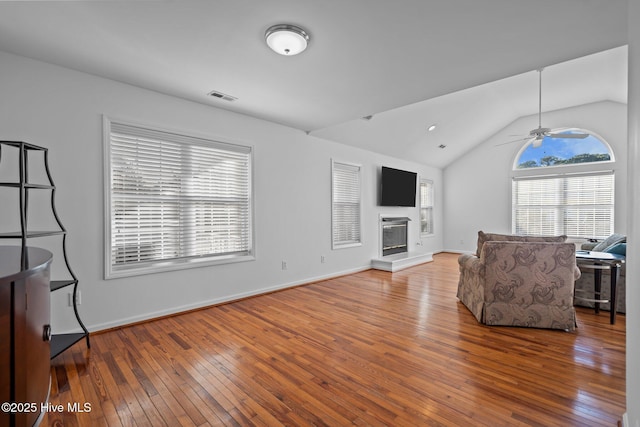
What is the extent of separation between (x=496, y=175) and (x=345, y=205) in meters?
4.67

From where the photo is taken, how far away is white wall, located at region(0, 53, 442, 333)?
2555mm

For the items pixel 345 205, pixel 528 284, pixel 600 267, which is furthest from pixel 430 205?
pixel 528 284

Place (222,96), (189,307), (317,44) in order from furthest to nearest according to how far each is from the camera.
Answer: (189,307) → (222,96) → (317,44)

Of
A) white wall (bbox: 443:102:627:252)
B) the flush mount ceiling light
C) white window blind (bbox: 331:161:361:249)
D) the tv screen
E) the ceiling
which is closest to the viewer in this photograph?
the ceiling

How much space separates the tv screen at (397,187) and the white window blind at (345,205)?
30.0 inches

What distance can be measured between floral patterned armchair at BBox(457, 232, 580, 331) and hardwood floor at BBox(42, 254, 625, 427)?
0.46ft

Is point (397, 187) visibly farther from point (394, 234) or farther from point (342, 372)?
point (342, 372)

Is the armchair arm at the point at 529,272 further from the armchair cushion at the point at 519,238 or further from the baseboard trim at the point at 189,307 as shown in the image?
the baseboard trim at the point at 189,307

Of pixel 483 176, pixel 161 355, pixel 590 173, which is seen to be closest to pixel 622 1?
pixel 161 355

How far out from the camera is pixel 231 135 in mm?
3811

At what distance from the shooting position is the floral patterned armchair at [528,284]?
2.79 metres

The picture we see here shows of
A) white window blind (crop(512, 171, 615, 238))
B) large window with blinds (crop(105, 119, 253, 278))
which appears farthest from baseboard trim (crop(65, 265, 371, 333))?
white window blind (crop(512, 171, 615, 238))

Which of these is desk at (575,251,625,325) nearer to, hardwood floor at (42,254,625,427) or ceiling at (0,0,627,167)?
hardwood floor at (42,254,625,427)

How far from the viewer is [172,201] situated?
3357mm
